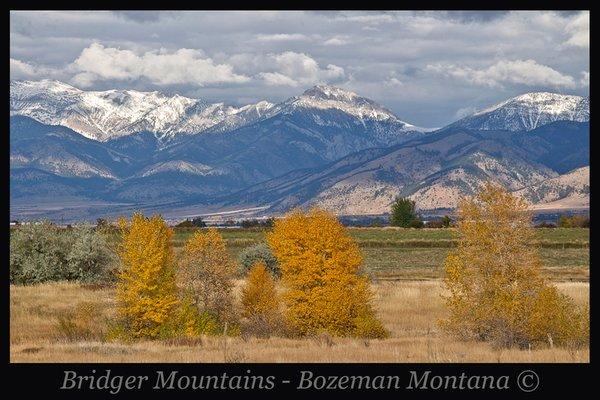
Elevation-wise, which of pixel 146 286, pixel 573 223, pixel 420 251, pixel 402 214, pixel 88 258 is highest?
pixel 146 286

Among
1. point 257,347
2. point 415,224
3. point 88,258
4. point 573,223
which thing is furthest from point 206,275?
point 573,223

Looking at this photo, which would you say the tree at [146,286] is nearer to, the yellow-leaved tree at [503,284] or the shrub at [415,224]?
the yellow-leaved tree at [503,284]

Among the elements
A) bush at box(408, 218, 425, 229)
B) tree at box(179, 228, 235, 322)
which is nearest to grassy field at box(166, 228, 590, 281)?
bush at box(408, 218, 425, 229)

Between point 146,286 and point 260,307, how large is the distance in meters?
5.55

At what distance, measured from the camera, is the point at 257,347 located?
32.6 meters

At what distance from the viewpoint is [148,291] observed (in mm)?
38938

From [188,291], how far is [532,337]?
52.1 ft

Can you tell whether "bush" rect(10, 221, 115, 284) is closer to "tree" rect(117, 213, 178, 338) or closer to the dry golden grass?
A: the dry golden grass

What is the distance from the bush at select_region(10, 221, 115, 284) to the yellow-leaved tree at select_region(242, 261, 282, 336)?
858 inches

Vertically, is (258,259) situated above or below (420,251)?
above

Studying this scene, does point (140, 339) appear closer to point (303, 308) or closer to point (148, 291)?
point (148, 291)

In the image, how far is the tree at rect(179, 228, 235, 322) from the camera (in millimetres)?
40375

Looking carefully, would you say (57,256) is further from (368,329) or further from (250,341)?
(368,329)
